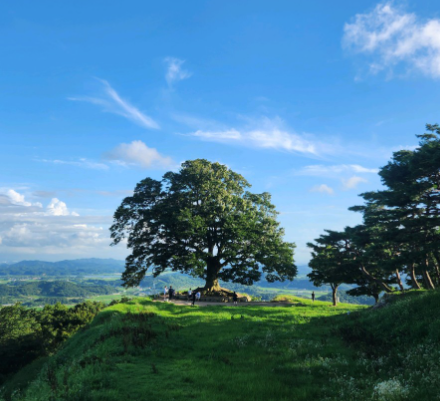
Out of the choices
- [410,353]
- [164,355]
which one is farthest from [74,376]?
[410,353]

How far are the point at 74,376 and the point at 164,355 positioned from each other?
3.97 metres

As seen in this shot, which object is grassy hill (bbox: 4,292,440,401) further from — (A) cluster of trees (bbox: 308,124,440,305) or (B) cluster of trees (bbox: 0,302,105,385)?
(B) cluster of trees (bbox: 0,302,105,385)

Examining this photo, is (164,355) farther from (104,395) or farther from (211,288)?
(211,288)

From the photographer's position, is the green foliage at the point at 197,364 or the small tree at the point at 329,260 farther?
the small tree at the point at 329,260

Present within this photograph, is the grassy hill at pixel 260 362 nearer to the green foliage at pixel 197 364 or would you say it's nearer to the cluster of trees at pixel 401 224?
the green foliage at pixel 197 364

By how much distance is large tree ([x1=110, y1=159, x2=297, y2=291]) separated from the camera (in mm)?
40438

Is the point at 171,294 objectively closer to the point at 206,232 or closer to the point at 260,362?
the point at 206,232

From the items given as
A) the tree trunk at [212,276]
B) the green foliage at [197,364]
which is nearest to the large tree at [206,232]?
the tree trunk at [212,276]

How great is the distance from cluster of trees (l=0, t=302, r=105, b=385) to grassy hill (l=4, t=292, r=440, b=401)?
4361 cm

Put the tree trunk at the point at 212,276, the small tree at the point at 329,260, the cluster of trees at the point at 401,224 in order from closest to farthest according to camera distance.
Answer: the cluster of trees at the point at 401,224
the small tree at the point at 329,260
the tree trunk at the point at 212,276

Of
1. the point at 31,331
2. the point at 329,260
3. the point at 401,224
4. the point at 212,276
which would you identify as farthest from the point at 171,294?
the point at 31,331

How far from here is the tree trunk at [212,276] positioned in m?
41.9

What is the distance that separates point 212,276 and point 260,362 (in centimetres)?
3092

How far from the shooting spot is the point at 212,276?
42219 millimetres
